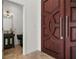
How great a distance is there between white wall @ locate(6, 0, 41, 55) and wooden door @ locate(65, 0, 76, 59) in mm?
1809

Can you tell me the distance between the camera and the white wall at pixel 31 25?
4.40 meters

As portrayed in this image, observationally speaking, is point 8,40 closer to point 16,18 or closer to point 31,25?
point 16,18

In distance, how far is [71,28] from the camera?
9.50 ft

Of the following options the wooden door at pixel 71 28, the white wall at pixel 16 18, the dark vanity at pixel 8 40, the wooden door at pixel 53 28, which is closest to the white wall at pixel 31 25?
the wooden door at pixel 53 28

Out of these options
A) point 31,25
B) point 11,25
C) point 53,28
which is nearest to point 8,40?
point 11,25

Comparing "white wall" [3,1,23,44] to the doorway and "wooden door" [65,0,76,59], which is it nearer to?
the doorway

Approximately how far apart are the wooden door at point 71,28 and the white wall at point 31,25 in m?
1.81

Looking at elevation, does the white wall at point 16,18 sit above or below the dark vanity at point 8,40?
above

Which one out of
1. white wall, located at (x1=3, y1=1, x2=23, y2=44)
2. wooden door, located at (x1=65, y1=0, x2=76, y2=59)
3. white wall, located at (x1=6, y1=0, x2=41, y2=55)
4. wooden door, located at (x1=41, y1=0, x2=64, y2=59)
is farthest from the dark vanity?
wooden door, located at (x1=65, y1=0, x2=76, y2=59)

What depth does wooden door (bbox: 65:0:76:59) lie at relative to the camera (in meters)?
2.89

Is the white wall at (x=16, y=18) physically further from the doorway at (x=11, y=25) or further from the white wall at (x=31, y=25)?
the white wall at (x=31, y=25)

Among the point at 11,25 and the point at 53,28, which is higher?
the point at 11,25

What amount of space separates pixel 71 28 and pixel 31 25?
2.08 metres

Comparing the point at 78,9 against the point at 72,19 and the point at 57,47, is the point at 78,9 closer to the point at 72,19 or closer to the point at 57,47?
the point at 72,19
